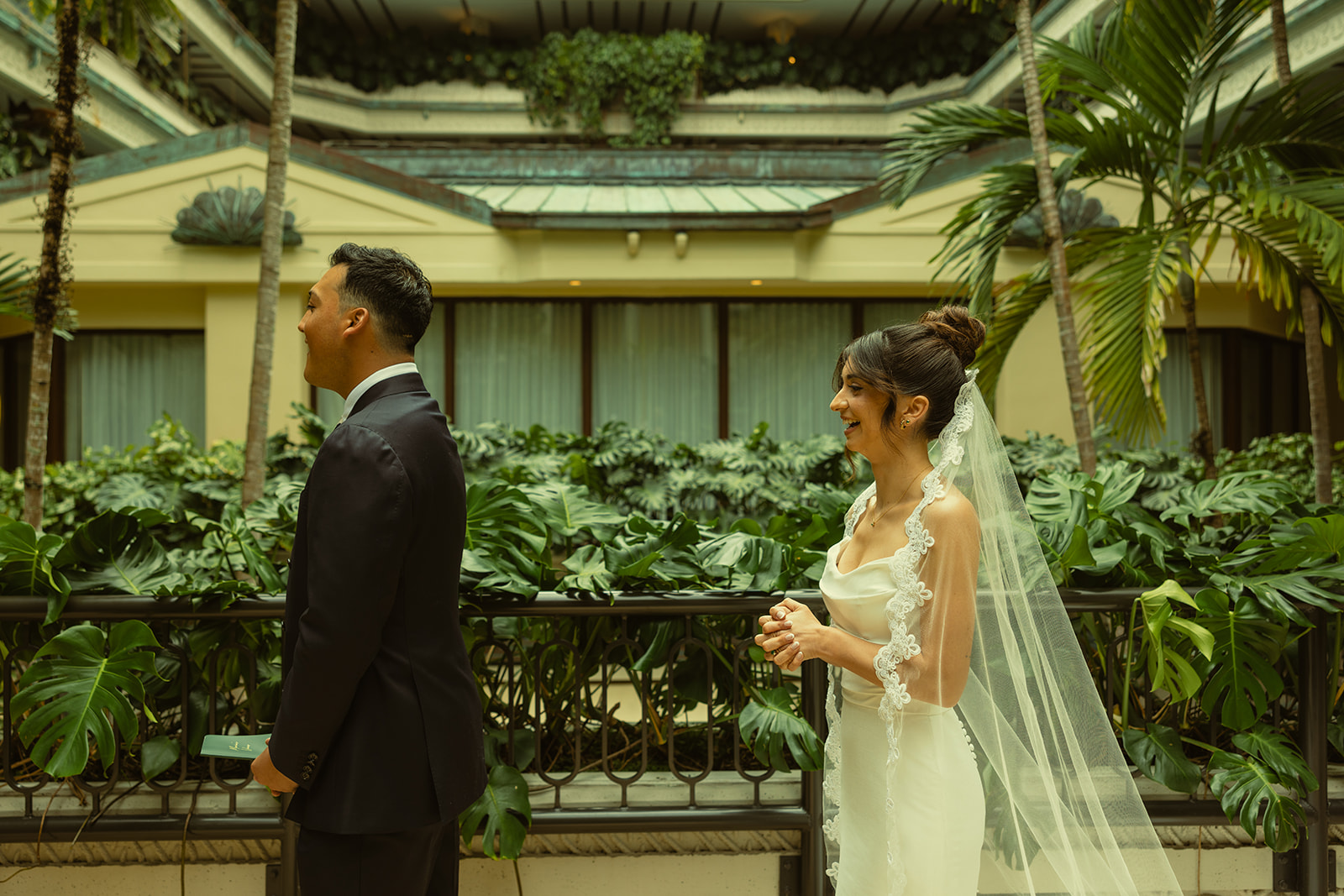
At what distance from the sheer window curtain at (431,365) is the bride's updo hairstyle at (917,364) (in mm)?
8961

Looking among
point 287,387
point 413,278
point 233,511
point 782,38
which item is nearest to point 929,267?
point 287,387

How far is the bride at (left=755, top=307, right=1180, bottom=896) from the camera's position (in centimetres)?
192

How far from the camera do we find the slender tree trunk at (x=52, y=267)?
3926 mm

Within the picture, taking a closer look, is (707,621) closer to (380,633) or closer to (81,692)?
(380,633)

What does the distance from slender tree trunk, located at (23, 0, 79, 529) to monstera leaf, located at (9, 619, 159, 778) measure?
1.41m

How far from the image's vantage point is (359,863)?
1.77m

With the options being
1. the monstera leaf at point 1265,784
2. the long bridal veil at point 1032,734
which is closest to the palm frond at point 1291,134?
the monstera leaf at point 1265,784

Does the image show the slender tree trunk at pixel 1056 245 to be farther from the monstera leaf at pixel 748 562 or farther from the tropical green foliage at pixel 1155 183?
the monstera leaf at pixel 748 562

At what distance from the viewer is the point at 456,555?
1880 mm

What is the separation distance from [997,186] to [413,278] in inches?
176

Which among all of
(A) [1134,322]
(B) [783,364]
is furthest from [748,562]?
(B) [783,364]

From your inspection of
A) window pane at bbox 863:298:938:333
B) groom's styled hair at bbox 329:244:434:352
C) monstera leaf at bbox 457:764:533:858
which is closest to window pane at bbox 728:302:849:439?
window pane at bbox 863:298:938:333

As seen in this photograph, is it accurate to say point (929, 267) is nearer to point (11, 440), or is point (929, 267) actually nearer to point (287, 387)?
point (287, 387)

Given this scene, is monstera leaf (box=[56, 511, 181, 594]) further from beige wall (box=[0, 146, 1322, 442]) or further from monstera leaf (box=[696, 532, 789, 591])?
beige wall (box=[0, 146, 1322, 442])
